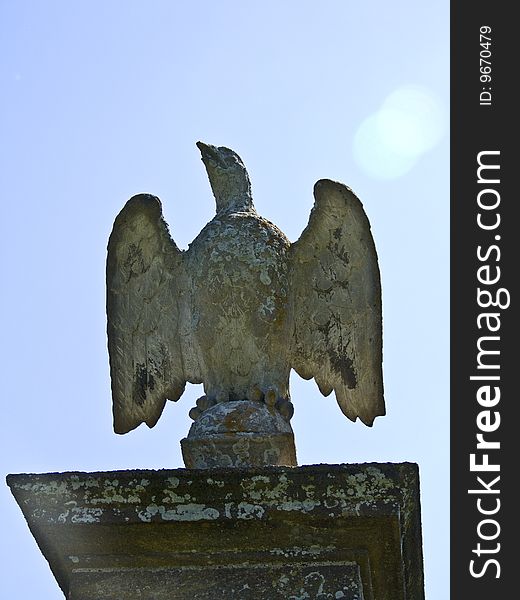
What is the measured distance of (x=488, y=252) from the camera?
310 inches

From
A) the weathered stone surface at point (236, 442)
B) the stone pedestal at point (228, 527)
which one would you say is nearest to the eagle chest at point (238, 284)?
the weathered stone surface at point (236, 442)

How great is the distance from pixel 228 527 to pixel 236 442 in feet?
2.75

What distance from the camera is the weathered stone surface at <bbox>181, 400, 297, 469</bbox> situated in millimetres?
6055

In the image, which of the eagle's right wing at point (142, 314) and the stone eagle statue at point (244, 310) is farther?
the eagle's right wing at point (142, 314)

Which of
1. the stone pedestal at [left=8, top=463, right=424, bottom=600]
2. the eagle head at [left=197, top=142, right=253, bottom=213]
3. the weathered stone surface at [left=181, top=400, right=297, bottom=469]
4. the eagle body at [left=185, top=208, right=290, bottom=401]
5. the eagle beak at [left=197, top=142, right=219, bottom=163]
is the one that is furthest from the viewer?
the eagle beak at [left=197, top=142, right=219, bottom=163]

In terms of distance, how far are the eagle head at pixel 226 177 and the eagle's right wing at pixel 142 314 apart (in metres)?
0.39

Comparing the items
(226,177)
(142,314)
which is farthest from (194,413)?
(226,177)

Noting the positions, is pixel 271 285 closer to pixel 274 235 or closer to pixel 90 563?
pixel 274 235

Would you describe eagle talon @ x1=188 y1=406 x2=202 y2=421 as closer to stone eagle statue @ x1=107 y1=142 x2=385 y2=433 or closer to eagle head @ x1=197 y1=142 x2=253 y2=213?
stone eagle statue @ x1=107 y1=142 x2=385 y2=433

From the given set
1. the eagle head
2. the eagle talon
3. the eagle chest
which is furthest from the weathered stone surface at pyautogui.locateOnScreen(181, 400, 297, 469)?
the eagle head

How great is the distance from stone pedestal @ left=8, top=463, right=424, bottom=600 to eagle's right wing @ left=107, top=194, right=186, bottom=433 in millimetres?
1744

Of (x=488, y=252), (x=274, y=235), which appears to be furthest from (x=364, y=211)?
(x=488, y=252)

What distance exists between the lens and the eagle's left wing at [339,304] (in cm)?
679

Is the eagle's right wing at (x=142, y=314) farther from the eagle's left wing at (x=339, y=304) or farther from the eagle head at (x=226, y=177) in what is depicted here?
the eagle's left wing at (x=339, y=304)
